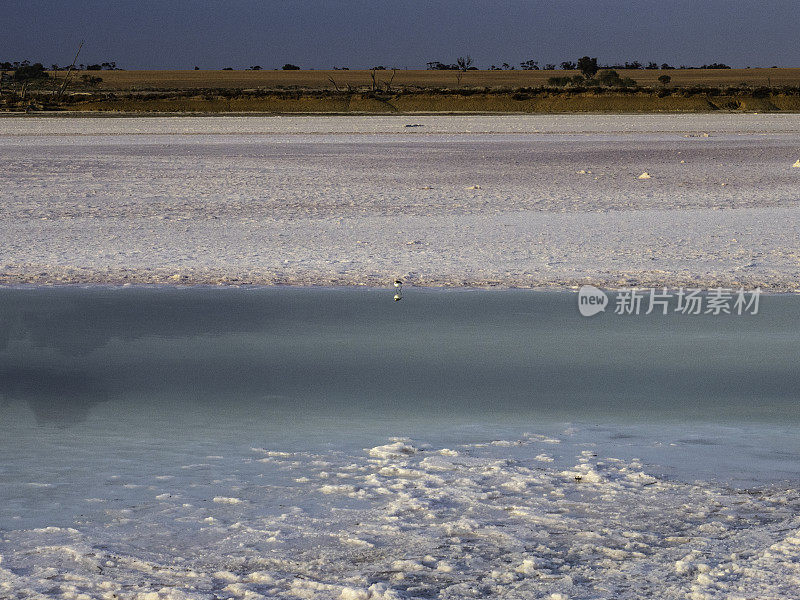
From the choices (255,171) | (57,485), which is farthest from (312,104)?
(57,485)

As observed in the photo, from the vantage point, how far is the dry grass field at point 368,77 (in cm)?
10119

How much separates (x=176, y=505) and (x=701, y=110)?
159ft

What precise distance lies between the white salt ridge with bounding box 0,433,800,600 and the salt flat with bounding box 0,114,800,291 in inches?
173

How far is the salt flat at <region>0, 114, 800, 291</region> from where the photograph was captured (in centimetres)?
918

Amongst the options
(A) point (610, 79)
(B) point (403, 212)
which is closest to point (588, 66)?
(A) point (610, 79)

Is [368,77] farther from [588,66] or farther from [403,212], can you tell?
[403,212]

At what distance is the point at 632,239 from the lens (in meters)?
10.8

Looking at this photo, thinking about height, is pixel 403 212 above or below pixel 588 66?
below
